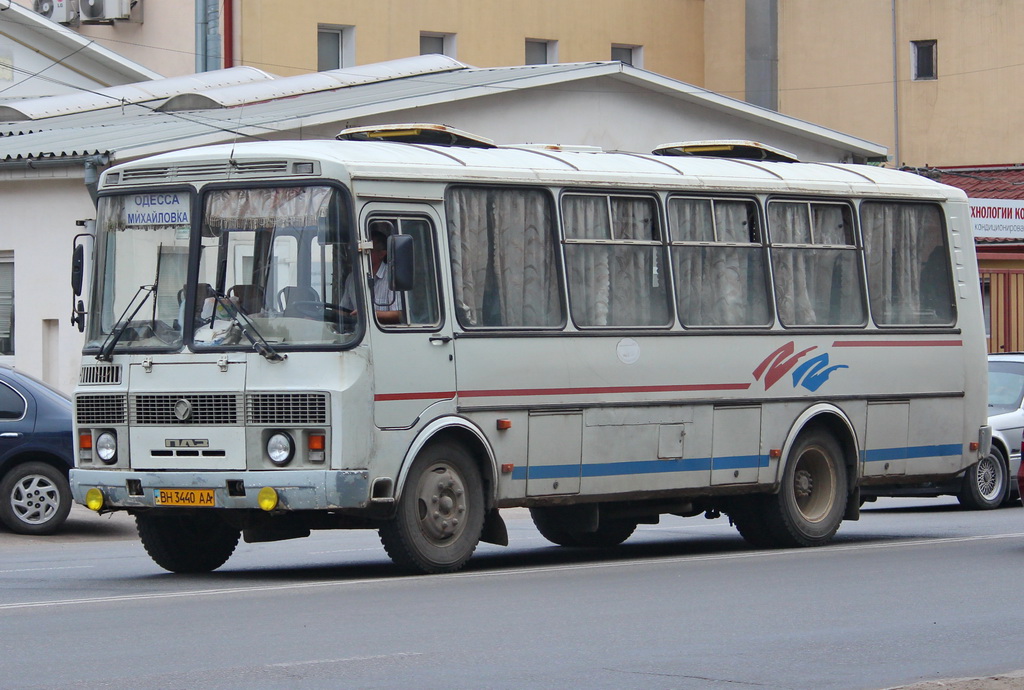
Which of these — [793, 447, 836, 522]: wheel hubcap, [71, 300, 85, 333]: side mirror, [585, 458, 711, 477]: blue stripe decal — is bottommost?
[793, 447, 836, 522]: wheel hubcap

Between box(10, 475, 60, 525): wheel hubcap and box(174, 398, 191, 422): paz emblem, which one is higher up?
box(174, 398, 191, 422): paz emblem

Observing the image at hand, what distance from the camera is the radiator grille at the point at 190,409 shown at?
1221cm

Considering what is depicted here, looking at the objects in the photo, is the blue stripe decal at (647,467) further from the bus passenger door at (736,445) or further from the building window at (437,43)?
the building window at (437,43)

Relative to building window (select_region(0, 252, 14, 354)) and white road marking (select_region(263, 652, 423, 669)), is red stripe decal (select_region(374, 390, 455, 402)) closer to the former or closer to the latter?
white road marking (select_region(263, 652, 423, 669))

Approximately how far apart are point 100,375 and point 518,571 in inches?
126

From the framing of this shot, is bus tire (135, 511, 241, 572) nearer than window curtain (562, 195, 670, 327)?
Yes

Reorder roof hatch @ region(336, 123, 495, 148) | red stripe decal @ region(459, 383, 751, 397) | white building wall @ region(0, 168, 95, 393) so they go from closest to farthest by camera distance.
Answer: red stripe decal @ region(459, 383, 751, 397)
roof hatch @ region(336, 123, 495, 148)
white building wall @ region(0, 168, 95, 393)

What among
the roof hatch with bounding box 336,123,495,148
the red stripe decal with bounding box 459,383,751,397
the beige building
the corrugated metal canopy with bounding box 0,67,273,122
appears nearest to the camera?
the red stripe decal with bounding box 459,383,751,397

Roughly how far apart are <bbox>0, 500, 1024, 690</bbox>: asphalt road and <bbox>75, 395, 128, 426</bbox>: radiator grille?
110cm

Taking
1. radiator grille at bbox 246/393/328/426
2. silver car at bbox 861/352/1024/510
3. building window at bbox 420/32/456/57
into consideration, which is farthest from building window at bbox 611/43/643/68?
radiator grille at bbox 246/393/328/426

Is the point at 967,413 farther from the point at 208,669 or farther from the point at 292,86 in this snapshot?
the point at 292,86

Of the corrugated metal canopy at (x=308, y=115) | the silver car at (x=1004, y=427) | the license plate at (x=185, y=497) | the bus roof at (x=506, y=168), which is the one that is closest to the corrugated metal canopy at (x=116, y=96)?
the corrugated metal canopy at (x=308, y=115)

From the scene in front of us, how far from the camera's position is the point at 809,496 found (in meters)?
15.5

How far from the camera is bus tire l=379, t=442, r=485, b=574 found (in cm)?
1245
